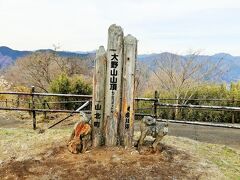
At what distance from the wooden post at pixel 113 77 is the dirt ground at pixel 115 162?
0.62 metres

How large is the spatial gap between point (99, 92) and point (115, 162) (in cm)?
143

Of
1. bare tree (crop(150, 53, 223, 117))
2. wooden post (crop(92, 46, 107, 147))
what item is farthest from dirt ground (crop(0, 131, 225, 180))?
bare tree (crop(150, 53, 223, 117))

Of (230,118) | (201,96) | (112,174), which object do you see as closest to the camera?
(112,174)

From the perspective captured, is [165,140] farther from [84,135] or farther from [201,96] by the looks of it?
[201,96]

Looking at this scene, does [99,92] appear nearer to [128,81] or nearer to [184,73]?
[128,81]

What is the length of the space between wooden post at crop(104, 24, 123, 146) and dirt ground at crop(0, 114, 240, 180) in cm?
62

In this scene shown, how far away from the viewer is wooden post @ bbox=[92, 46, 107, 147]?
682 centimetres

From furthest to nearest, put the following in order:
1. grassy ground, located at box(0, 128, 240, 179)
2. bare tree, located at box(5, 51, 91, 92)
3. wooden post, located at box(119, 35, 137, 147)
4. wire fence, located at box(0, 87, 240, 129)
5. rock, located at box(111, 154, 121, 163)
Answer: bare tree, located at box(5, 51, 91, 92) < wire fence, located at box(0, 87, 240, 129) < wooden post, located at box(119, 35, 137, 147) < grassy ground, located at box(0, 128, 240, 179) < rock, located at box(111, 154, 121, 163)

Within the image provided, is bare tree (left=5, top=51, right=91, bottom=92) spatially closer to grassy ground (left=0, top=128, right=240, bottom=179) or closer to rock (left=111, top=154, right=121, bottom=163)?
grassy ground (left=0, top=128, right=240, bottom=179)

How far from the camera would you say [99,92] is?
6.85 m

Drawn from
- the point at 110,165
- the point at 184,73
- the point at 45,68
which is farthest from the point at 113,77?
the point at 45,68

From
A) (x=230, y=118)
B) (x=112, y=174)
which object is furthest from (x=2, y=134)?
(x=230, y=118)

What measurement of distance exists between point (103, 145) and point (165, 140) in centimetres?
191

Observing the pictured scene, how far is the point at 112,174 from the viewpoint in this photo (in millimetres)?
5848
